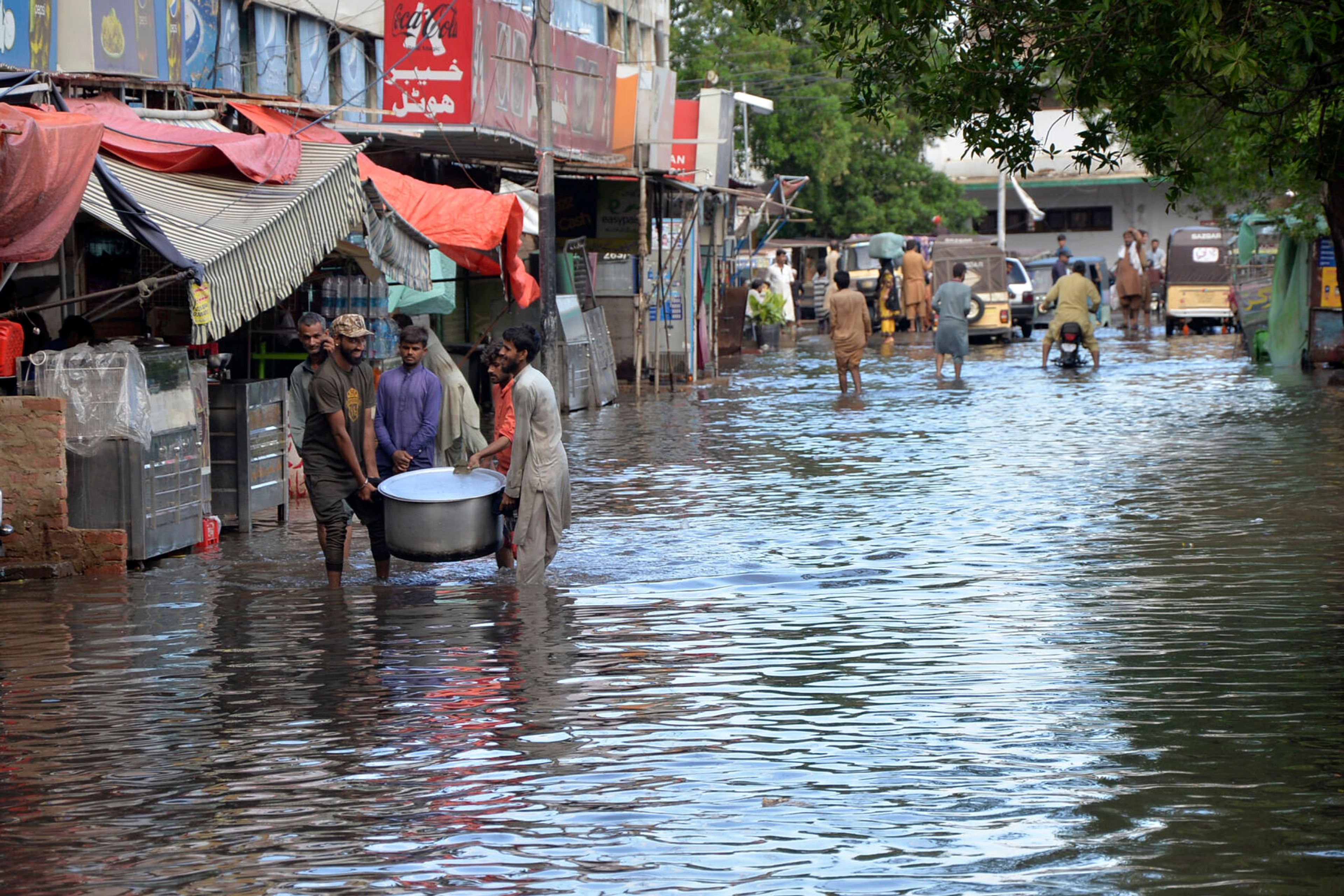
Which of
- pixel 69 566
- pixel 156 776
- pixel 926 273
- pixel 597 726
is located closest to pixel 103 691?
pixel 156 776

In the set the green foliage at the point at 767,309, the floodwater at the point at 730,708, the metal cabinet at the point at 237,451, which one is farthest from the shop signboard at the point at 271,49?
the green foliage at the point at 767,309

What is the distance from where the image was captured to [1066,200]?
2581 inches

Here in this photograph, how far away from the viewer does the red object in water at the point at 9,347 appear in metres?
11.1

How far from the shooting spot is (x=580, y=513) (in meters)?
13.4

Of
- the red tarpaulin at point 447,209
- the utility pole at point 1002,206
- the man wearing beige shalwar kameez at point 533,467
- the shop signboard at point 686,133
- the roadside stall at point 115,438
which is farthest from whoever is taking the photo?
the utility pole at point 1002,206

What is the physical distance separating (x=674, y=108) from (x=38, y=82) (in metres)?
17.4

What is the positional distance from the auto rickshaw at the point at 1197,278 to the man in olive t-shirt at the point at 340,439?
101ft

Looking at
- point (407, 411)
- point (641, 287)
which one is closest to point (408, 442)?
point (407, 411)

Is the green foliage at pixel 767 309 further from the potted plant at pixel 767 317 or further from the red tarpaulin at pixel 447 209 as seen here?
the red tarpaulin at pixel 447 209

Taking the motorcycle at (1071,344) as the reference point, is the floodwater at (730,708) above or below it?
below

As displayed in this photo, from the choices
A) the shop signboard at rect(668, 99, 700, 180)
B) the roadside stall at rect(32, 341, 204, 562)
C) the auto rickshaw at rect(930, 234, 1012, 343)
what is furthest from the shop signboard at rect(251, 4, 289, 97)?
the auto rickshaw at rect(930, 234, 1012, 343)

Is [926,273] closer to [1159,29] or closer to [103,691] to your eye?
[1159,29]

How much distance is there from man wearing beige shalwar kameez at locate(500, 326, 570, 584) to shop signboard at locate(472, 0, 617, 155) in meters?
9.13

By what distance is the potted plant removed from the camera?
38969mm
